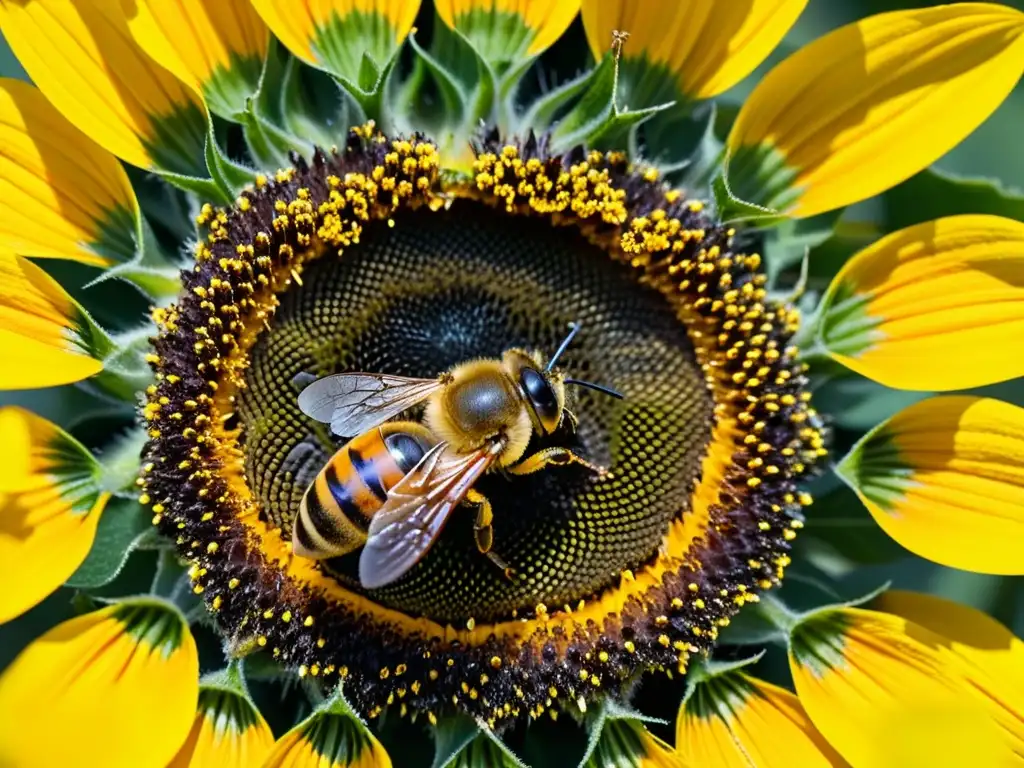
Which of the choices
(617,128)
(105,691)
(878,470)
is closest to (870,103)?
(617,128)

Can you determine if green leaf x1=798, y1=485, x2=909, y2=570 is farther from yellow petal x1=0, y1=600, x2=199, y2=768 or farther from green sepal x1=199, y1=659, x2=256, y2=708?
yellow petal x1=0, y1=600, x2=199, y2=768

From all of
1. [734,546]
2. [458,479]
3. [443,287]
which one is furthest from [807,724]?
[443,287]

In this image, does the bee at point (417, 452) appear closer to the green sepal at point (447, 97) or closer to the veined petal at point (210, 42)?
the green sepal at point (447, 97)

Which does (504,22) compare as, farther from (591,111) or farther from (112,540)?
(112,540)

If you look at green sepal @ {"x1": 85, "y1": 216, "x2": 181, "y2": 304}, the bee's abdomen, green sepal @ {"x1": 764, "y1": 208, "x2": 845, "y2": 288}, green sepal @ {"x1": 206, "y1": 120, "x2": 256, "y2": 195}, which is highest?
green sepal @ {"x1": 206, "y1": 120, "x2": 256, "y2": 195}

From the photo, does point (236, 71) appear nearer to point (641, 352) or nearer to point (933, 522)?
point (641, 352)

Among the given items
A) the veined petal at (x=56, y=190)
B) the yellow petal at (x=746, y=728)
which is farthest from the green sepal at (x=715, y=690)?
the veined petal at (x=56, y=190)

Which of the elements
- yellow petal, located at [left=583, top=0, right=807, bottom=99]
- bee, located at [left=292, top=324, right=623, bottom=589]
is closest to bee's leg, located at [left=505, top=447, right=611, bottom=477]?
bee, located at [left=292, top=324, right=623, bottom=589]
